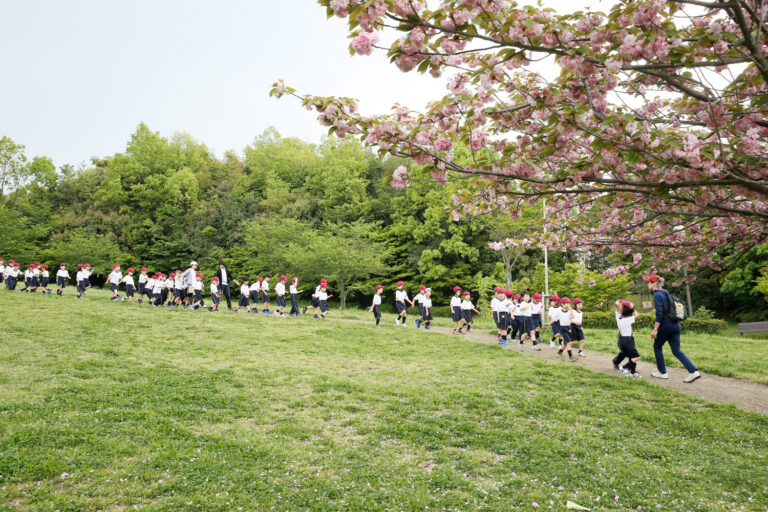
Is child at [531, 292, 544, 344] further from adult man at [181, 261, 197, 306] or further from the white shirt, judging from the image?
adult man at [181, 261, 197, 306]

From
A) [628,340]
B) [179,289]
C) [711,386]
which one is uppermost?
[179,289]

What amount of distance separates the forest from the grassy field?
18.0m

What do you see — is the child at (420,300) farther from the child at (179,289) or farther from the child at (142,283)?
the child at (142,283)

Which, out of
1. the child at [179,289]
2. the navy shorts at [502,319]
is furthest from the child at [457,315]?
the child at [179,289]

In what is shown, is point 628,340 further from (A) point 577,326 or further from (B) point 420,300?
(B) point 420,300

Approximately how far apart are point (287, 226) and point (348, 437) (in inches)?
1233

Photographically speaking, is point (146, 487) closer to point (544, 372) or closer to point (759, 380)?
point (544, 372)

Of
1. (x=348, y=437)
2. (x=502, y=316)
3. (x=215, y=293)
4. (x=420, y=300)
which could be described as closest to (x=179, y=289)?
(x=215, y=293)

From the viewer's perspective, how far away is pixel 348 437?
5570 mm

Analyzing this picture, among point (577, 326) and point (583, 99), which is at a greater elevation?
point (583, 99)

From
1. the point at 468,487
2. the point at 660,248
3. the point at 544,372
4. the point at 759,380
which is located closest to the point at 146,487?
the point at 468,487

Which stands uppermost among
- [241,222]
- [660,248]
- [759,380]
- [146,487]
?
[241,222]

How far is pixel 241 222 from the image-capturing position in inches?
1759

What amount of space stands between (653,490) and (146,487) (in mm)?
4772
